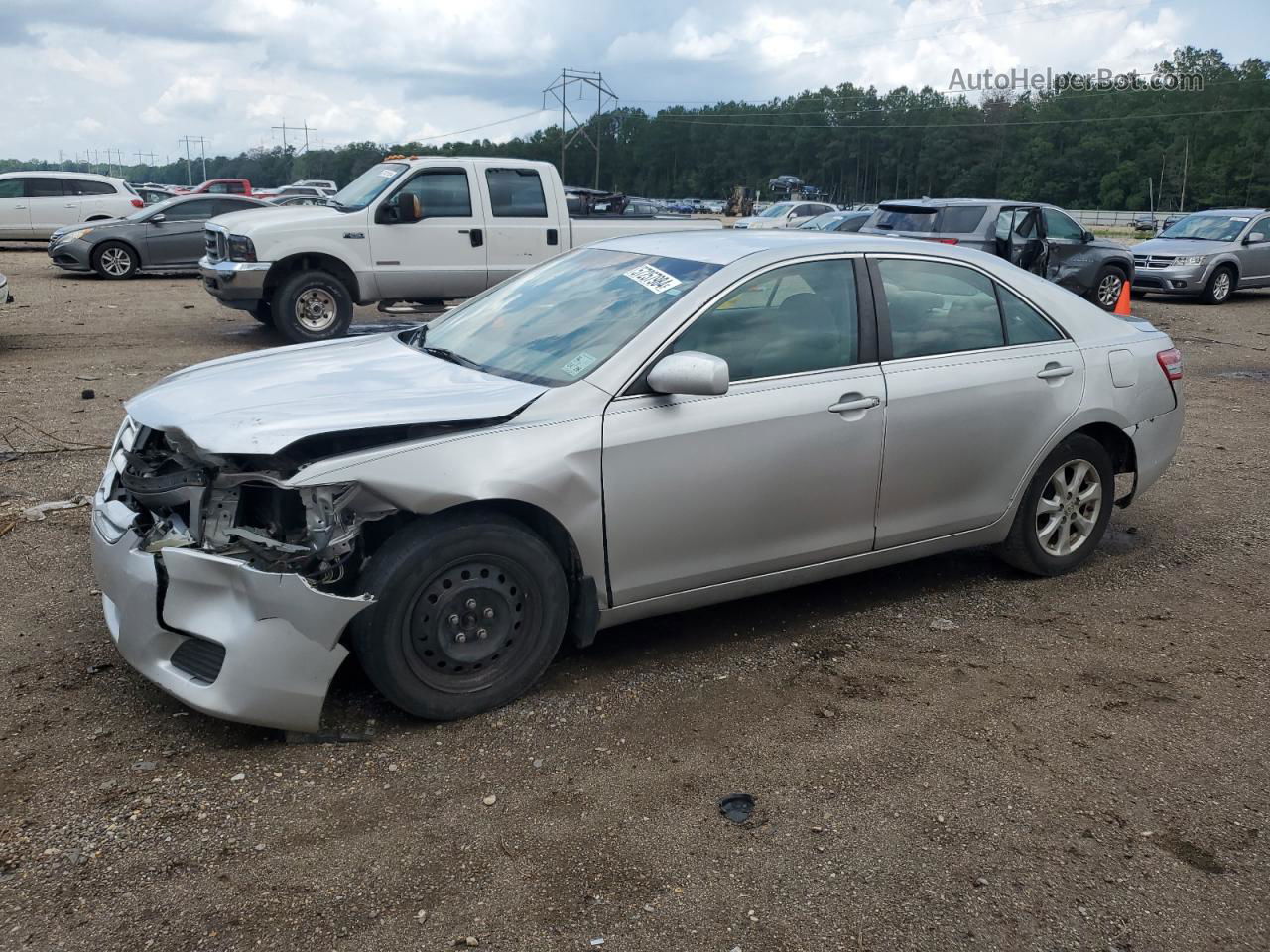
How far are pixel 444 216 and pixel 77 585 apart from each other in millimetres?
7990

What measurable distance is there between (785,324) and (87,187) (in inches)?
938

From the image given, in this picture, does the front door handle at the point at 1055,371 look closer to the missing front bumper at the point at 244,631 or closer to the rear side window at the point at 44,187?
the missing front bumper at the point at 244,631

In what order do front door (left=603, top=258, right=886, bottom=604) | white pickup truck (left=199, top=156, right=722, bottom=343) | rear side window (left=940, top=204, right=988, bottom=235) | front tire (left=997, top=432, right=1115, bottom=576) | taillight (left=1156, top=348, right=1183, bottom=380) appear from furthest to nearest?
rear side window (left=940, top=204, right=988, bottom=235) < white pickup truck (left=199, top=156, right=722, bottom=343) < taillight (left=1156, top=348, right=1183, bottom=380) < front tire (left=997, top=432, right=1115, bottom=576) < front door (left=603, top=258, right=886, bottom=604)

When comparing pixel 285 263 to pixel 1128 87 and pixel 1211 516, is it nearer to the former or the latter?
pixel 1211 516

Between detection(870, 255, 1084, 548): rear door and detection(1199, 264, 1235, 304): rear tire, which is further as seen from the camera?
detection(1199, 264, 1235, 304): rear tire

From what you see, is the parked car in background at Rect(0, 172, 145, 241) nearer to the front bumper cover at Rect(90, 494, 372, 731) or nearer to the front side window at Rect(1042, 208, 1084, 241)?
the front side window at Rect(1042, 208, 1084, 241)

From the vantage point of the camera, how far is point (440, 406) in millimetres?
3756

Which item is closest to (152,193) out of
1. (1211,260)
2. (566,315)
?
(1211,260)

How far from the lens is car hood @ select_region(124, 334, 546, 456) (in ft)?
11.6

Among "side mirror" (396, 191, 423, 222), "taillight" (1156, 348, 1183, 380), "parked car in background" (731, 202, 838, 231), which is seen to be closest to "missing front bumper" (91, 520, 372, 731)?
"taillight" (1156, 348, 1183, 380)

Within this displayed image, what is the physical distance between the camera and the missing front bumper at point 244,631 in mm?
3410

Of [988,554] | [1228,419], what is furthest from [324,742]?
[1228,419]

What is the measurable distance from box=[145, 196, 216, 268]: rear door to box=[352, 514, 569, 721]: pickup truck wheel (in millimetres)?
17661

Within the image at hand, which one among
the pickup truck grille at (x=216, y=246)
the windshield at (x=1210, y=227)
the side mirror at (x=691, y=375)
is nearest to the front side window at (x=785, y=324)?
the side mirror at (x=691, y=375)
